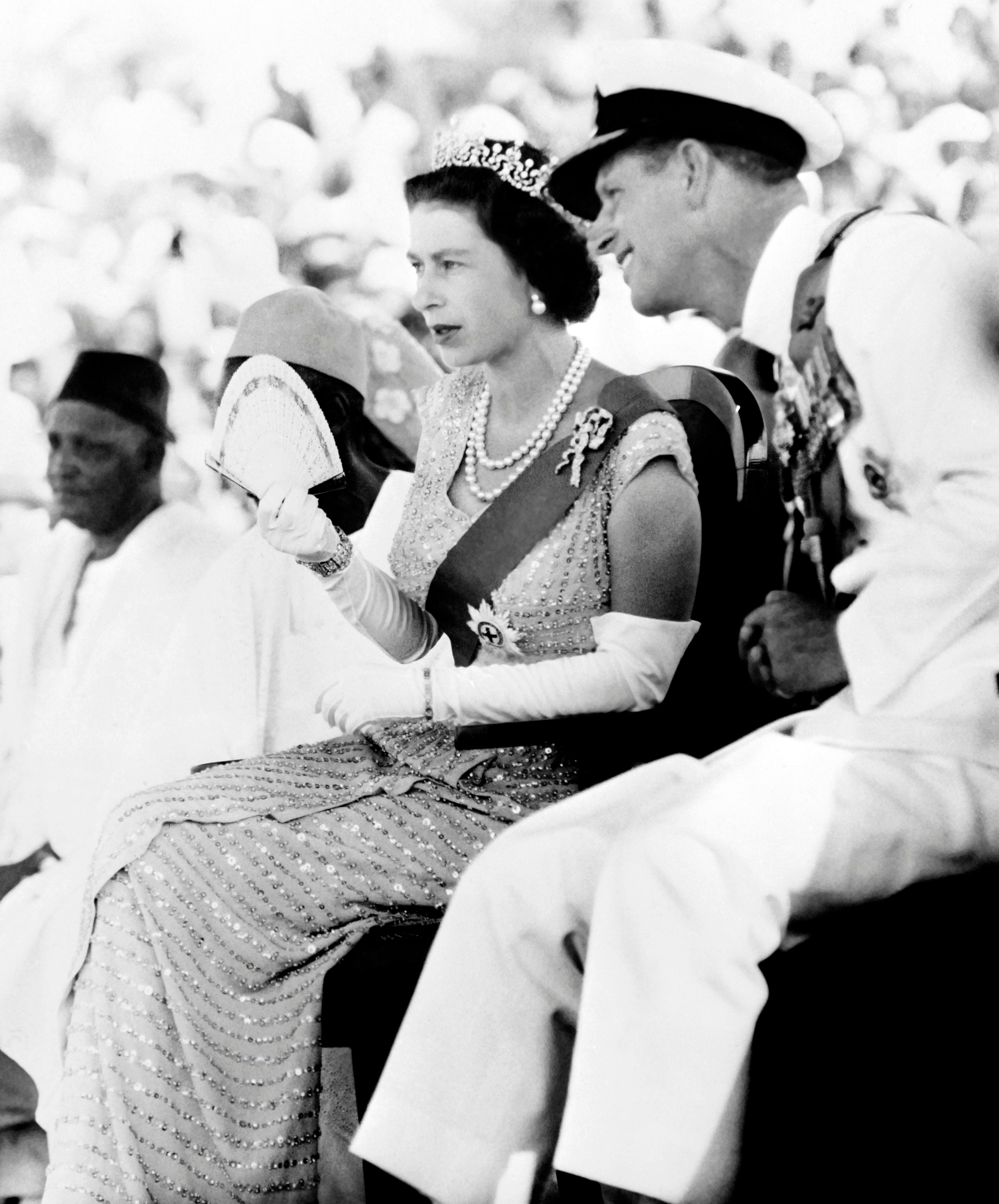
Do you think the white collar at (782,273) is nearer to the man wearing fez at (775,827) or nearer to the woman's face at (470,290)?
the man wearing fez at (775,827)

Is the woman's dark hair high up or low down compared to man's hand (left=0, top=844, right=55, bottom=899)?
up

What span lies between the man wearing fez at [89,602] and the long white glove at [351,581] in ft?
1.29

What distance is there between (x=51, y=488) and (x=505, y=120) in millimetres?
904

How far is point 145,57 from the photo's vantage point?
7.52ft

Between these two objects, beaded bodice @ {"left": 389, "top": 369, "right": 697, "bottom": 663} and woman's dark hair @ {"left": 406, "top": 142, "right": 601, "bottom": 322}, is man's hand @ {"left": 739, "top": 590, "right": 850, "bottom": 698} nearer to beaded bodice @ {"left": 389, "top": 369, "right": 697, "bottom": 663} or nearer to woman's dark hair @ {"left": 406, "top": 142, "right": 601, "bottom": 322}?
beaded bodice @ {"left": 389, "top": 369, "right": 697, "bottom": 663}

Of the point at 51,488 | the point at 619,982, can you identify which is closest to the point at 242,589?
the point at 51,488

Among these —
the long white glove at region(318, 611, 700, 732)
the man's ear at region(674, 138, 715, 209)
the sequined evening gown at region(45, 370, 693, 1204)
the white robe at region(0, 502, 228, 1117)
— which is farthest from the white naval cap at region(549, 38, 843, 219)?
the white robe at region(0, 502, 228, 1117)

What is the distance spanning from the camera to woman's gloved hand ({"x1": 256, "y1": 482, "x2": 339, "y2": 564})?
6.31 ft

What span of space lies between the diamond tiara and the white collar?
32 cm

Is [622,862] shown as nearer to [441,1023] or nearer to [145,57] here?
[441,1023]

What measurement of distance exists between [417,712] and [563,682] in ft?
0.64

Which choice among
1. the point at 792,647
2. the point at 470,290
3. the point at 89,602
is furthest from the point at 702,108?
the point at 89,602

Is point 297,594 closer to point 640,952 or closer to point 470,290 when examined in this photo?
point 470,290

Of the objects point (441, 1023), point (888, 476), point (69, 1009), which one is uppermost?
point (888, 476)
